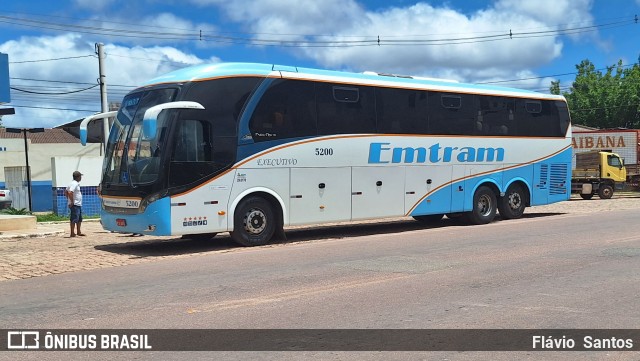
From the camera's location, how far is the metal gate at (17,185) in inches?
1293

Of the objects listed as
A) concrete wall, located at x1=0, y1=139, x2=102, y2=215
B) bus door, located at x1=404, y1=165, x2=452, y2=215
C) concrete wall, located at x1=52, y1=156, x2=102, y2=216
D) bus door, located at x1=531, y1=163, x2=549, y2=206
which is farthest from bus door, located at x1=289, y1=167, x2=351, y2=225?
concrete wall, located at x1=0, y1=139, x2=102, y2=215

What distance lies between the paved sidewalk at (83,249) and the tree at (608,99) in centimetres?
4745

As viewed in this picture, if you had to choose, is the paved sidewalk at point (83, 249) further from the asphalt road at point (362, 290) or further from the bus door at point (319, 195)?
the bus door at point (319, 195)

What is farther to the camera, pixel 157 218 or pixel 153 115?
pixel 157 218

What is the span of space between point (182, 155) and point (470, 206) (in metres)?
8.54

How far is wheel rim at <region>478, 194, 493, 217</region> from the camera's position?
58.6 feet

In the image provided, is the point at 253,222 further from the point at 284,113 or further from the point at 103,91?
the point at 103,91

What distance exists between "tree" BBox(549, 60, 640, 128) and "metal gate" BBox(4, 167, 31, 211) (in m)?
47.9

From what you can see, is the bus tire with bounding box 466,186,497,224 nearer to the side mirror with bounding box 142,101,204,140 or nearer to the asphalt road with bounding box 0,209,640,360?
the asphalt road with bounding box 0,209,640,360

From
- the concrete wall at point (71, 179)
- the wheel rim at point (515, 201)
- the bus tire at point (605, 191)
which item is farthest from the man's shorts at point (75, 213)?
the bus tire at point (605, 191)

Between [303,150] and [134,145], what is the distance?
11.7ft

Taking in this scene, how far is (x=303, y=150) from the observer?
45.7 ft

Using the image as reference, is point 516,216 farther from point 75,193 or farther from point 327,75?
point 75,193

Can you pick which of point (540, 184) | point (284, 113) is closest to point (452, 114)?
point (540, 184)
